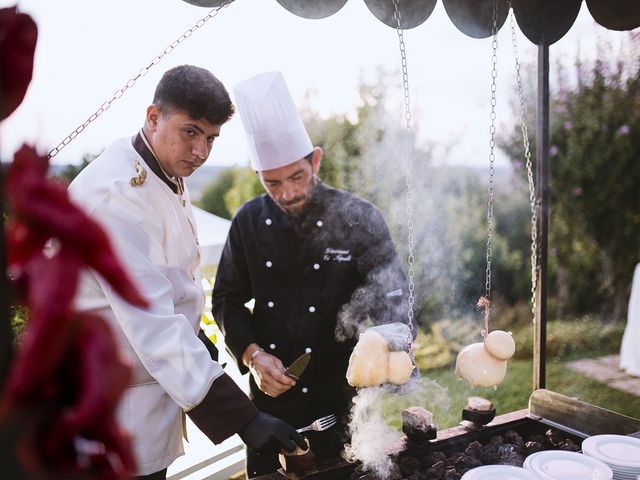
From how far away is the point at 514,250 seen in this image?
32.8ft

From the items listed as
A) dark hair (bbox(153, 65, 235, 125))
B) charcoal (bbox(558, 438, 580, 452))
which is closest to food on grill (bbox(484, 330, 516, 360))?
charcoal (bbox(558, 438, 580, 452))

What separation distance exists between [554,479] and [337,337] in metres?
1.61

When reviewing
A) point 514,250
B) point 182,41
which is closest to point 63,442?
point 182,41

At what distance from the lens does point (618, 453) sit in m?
2.51

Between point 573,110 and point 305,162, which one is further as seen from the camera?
point 573,110

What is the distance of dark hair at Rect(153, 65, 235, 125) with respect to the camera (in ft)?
8.39

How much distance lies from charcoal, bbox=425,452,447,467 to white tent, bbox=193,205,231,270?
3.89 meters

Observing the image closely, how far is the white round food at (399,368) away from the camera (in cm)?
274

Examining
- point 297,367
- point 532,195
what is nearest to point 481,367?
point 297,367

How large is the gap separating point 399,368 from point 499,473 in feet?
2.19

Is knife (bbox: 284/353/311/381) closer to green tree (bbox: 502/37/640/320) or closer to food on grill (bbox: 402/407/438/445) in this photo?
food on grill (bbox: 402/407/438/445)

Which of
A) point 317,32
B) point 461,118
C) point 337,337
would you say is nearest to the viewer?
point 337,337

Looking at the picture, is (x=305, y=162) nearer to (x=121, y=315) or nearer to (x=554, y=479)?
(x=121, y=315)

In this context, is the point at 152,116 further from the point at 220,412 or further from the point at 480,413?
the point at 480,413
